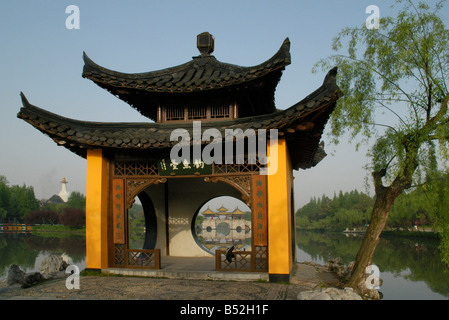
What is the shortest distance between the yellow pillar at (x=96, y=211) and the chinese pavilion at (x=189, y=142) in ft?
0.06

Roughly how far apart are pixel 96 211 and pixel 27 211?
1840 inches

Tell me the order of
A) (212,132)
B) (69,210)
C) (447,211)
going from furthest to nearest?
(69,210) < (212,132) < (447,211)

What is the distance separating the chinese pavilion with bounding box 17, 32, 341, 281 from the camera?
21.6 feet

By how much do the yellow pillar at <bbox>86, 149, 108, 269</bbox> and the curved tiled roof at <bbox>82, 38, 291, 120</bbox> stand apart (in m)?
1.50

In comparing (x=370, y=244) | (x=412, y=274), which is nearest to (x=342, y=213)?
(x=412, y=274)

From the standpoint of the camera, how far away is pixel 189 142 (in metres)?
6.88

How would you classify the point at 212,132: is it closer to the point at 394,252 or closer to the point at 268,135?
the point at 268,135

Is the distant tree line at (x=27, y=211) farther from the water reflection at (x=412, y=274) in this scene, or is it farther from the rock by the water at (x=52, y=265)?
the rock by the water at (x=52, y=265)

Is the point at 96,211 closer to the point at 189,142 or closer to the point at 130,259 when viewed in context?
the point at 130,259

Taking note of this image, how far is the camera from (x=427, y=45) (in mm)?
6328

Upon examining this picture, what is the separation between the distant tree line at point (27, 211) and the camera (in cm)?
4372

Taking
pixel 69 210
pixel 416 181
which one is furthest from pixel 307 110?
pixel 69 210

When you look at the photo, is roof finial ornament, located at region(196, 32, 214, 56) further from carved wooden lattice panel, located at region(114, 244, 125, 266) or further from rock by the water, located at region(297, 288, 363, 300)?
rock by the water, located at region(297, 288, 363, 300)
